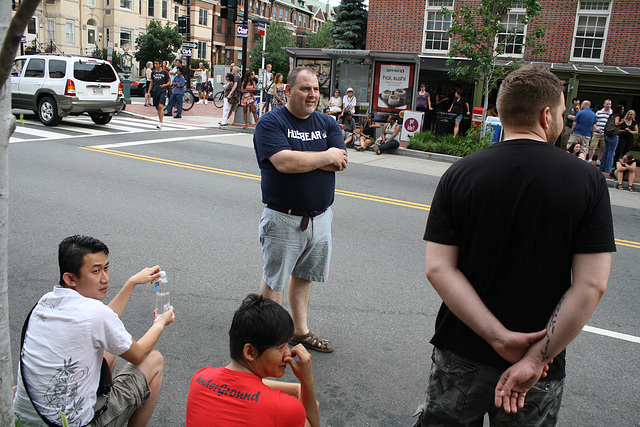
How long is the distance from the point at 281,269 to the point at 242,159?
849cm

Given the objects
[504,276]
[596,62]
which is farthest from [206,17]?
[504,276]

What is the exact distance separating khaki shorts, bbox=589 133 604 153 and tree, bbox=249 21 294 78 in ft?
148

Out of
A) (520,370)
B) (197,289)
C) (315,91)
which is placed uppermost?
(315,91)

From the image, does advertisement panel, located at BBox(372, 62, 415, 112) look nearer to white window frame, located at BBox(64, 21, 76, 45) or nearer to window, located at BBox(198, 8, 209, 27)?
white window frame, located at BBox(64, 21, 76, 45)

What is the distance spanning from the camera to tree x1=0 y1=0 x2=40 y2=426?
1638mm

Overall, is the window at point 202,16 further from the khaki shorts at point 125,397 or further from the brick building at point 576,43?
the khaki shorts at point 125,397

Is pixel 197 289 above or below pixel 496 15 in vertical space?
below

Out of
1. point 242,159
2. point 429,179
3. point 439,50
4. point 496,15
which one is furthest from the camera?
point 439,50

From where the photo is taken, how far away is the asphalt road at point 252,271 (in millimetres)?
3502

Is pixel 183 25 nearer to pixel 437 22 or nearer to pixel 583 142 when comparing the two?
pixel 437 22

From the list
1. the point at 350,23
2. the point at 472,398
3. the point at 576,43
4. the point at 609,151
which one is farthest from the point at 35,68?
the point at 350,23

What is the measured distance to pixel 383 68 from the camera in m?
18.5

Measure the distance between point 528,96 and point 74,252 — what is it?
6.74ft

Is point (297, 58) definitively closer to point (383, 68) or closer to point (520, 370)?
point (383, 68)
